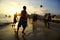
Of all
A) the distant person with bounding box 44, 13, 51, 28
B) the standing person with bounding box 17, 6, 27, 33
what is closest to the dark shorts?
the standing person with bounding box 17, 6, 27, 33

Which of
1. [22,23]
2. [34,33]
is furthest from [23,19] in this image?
[34,33]

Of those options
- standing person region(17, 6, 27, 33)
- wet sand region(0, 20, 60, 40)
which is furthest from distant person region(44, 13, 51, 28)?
standing person region(17, 6, 27, 33)

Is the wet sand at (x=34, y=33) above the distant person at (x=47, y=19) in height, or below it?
below

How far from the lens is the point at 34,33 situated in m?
2.64

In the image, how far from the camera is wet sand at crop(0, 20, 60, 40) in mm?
2538

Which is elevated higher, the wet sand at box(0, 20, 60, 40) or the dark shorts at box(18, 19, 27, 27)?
the dark shorts at box(18, 19, 27, 27)

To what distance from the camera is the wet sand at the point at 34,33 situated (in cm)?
254

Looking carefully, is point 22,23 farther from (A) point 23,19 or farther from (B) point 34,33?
(B) point 34,33

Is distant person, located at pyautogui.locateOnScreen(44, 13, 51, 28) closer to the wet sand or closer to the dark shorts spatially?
the wet sand

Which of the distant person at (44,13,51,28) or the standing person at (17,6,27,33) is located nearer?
the standing person at (17,6,27,33)

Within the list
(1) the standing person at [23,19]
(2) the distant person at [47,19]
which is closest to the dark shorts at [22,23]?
(1) the standing person at [23,19]

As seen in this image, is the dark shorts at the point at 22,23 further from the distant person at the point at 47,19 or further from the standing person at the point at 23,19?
the distant person at the point at 47,19

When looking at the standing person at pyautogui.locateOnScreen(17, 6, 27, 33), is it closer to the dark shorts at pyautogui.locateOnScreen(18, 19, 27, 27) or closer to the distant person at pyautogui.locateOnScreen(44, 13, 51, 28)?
the dark shorts at pyautogui.locateOnScreen(18, 19, 27, 27)

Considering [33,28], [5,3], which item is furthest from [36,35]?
[5,3]
